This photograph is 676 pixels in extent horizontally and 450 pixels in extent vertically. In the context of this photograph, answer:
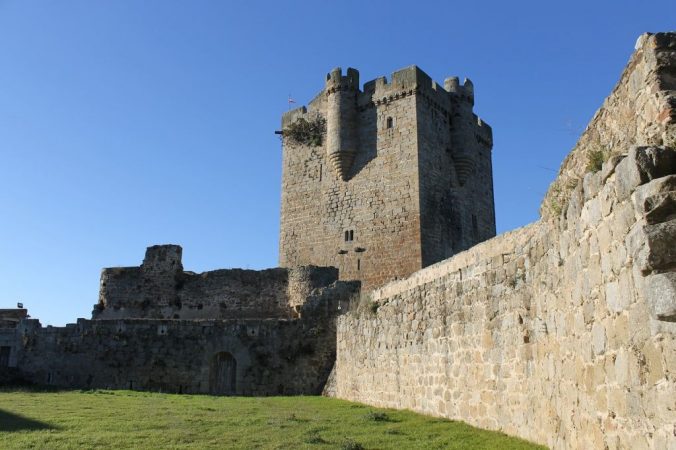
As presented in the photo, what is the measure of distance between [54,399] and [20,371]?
685 centimetres

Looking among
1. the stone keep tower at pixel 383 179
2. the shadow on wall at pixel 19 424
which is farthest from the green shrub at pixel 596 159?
the stone keep tower at pixel 383 179

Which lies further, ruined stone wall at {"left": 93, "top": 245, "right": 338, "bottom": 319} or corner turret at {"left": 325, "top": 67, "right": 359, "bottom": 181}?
corner turret at {"left": 325, "top": 67, "right": 359, "bottom": 181}

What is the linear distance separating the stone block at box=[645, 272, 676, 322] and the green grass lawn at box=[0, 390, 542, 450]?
3407 millimetres

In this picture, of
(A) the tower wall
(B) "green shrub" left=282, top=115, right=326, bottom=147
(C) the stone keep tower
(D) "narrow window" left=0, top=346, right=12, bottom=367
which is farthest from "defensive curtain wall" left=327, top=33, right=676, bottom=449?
(B) "green shrub" left=282, top=115, right=326, bottom=147

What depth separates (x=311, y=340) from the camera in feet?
64.5

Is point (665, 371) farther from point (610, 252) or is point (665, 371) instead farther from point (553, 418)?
point (553, 418)

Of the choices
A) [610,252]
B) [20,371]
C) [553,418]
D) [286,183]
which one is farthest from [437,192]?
[610,252]

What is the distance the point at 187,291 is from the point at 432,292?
18392mm

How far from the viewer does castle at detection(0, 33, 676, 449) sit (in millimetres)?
4031

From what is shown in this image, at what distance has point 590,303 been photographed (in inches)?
190

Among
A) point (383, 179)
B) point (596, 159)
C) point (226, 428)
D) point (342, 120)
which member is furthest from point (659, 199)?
point (342, 120)

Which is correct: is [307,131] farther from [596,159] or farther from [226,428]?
[596,159]

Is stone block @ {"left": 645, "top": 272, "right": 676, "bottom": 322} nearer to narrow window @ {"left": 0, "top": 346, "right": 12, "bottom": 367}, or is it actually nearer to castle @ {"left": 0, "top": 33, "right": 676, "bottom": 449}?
castle @ {"left": 0, "top": 33, "right": 676, "bottom": 449}

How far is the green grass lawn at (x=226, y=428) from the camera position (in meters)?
8.09
